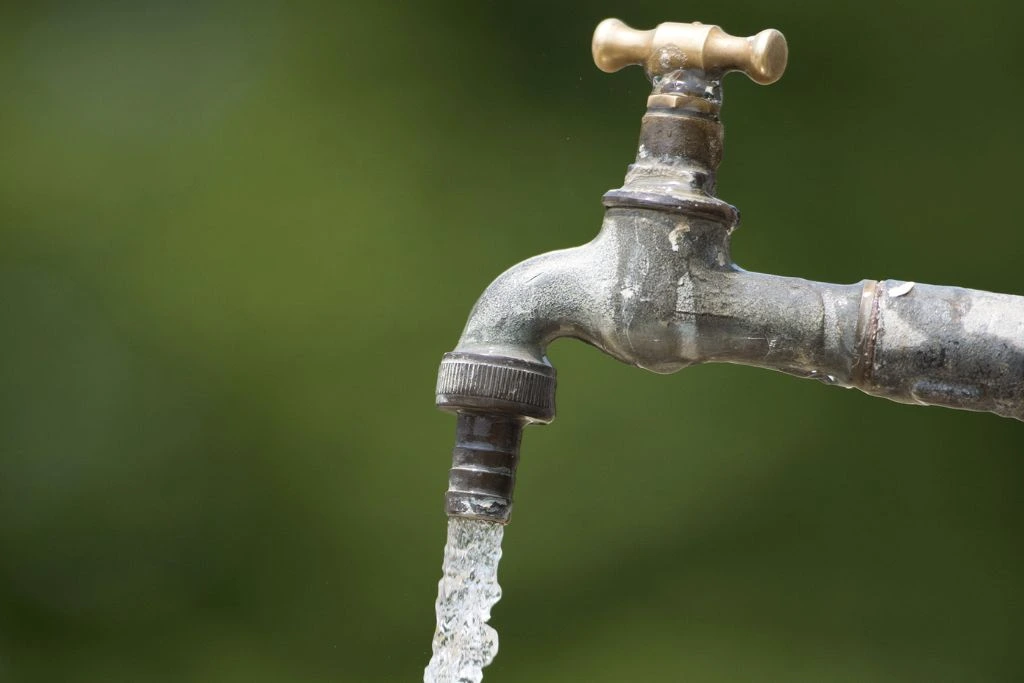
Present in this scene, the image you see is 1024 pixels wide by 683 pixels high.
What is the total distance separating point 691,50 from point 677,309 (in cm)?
13

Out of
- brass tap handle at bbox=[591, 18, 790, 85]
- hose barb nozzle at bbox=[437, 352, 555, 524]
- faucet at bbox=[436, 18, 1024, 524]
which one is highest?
brass tap handle at bbox=[591, 18, 790, 85]

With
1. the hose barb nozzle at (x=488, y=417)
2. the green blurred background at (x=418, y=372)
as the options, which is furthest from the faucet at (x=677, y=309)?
the green blurred background at (x=418, y=372)

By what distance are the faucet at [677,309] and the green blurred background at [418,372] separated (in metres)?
0.77

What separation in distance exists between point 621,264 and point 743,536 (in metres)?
0.83

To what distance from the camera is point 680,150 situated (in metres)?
0.68

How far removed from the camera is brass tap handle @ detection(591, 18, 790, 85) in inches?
25.4

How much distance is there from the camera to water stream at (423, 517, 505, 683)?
0.68 metres

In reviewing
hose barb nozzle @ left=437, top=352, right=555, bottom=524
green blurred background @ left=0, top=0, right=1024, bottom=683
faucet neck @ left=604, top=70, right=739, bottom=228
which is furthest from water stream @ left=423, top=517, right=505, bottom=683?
green blurred background @ left=0, top=0, right=1024, bottom=683

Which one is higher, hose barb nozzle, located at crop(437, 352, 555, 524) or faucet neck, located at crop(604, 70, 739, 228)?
faucet neck, located at crop(604, 70, 739, 228)

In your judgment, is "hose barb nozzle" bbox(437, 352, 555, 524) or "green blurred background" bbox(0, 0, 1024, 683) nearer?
"hose barb nozzle" bbox(437, 352, 555, 524)

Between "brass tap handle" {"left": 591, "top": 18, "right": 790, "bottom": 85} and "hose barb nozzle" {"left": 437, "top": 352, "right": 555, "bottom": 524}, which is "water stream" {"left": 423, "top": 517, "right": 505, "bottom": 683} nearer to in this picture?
"hose barb nozzle" {"left": 437, "top": 352, "right": 555, "bottom": 524}

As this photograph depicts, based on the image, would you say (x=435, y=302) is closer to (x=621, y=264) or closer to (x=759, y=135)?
(x=759, y=135)

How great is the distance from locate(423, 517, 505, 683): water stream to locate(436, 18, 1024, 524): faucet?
A: 27mm

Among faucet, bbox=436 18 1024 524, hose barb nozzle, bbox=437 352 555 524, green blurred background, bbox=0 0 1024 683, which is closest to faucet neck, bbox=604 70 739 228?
faucet, bbox=436 18 1024 524
